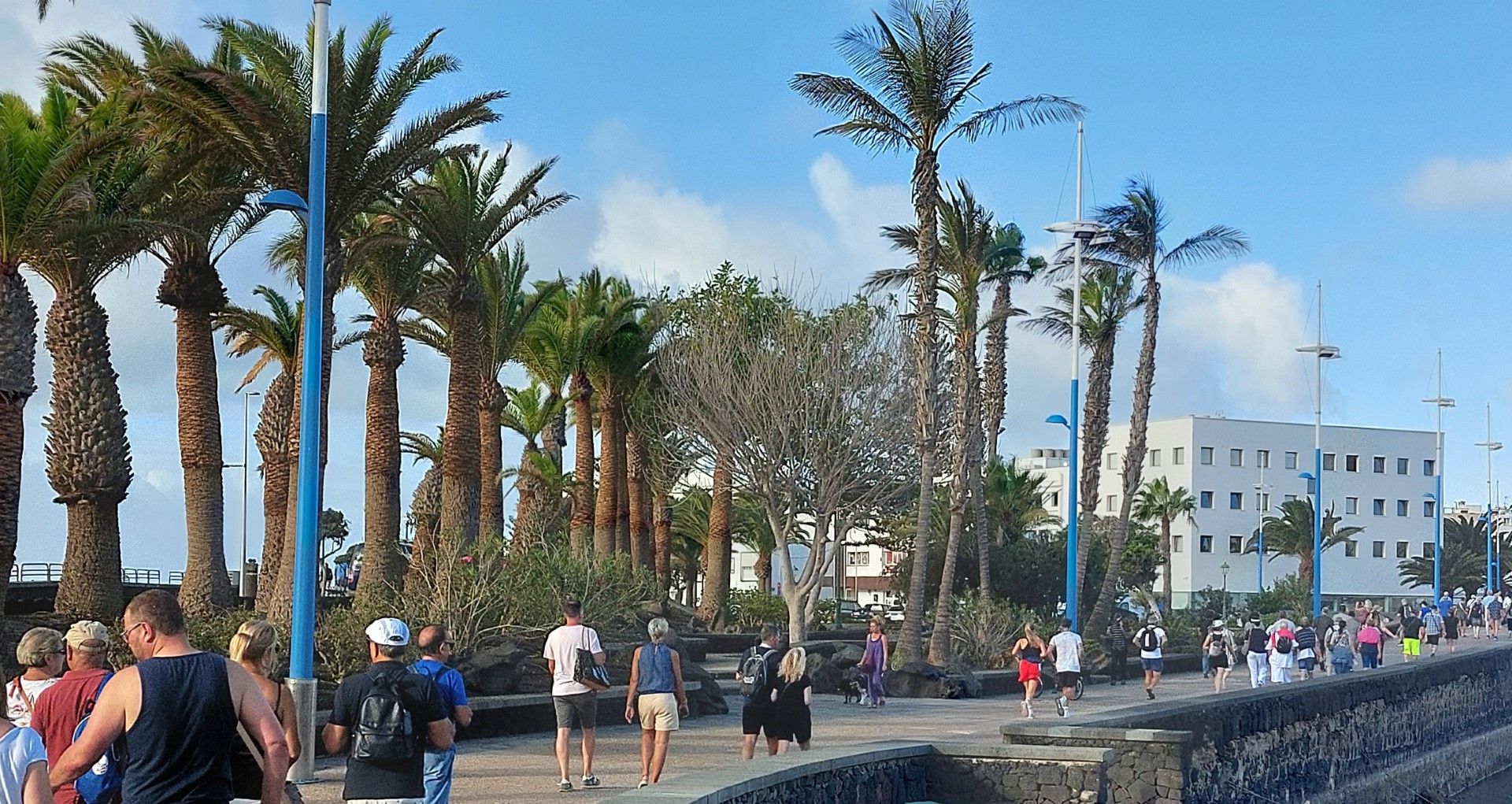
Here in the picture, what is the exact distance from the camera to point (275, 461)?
109 feet

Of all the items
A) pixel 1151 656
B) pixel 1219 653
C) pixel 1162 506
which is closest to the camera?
pixel 1151 656

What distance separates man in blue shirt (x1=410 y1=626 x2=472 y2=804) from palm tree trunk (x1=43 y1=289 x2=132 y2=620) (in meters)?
17.8

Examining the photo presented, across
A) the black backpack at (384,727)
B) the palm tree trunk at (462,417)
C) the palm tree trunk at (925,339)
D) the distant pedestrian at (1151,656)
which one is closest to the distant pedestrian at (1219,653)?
the distant pedestrian at (1151,656)

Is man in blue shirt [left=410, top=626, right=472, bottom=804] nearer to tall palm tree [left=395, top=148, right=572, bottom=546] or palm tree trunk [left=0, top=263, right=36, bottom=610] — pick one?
palm tree trunk [left=0, top=263, right=36, bottom=610]

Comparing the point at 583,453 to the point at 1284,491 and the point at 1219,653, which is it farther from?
the point at 1284,491

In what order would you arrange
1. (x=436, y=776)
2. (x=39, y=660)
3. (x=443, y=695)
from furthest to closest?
(x=436, y=776) → (x=443, y=695) → (x=39, y=660)

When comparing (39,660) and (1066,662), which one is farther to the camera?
(1066,662)

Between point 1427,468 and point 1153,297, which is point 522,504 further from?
point 1427,468

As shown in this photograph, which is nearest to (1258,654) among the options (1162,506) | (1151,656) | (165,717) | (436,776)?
(1151,656)

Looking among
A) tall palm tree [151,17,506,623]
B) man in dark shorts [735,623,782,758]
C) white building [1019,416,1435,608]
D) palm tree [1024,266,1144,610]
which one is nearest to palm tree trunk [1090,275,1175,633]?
palm tree [1024,266,1144,610]

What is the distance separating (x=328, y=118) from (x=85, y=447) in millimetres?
6451

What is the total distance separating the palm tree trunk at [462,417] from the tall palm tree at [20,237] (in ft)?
27.6

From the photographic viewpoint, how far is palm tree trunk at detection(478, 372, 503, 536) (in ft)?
128

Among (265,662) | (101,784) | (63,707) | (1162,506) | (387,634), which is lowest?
(101,784)
